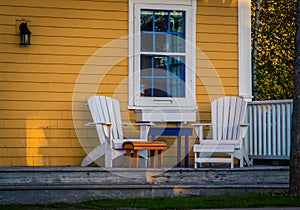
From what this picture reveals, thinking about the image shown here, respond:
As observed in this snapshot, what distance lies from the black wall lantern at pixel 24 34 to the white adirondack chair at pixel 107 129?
1.08m

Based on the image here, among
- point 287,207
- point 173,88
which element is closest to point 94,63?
point 173,88

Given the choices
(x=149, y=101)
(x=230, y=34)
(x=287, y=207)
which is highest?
(x=230, y=34)

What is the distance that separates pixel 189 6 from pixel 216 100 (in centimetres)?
132

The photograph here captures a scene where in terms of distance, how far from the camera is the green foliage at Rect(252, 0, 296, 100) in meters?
15.2

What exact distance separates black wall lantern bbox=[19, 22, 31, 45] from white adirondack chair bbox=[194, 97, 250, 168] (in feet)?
7.83

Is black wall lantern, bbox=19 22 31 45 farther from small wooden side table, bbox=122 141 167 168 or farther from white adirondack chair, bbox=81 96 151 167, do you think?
small wooden side table, bbox=122 141 167 168

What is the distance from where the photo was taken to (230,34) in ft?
33.3

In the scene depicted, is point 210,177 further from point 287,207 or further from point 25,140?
point 25,140

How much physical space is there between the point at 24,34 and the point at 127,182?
234 cm

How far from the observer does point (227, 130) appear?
976cm

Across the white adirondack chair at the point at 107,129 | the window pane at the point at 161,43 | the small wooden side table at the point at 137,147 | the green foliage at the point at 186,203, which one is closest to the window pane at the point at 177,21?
the window pane at the point at 161,43

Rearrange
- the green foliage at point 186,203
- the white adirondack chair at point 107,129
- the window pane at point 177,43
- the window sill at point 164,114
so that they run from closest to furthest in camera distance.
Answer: the green foliage at point 186,203 → the white adirondack chair at point 107,129 → the window sill at point 164,114 → the window pane at point 177,43

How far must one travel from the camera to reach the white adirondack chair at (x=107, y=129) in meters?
9.07

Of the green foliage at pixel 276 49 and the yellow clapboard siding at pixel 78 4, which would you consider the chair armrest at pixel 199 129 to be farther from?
the green foliage at pixel 276 49
